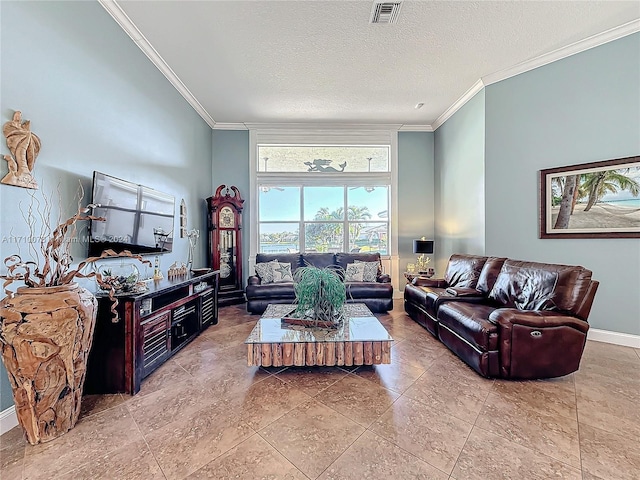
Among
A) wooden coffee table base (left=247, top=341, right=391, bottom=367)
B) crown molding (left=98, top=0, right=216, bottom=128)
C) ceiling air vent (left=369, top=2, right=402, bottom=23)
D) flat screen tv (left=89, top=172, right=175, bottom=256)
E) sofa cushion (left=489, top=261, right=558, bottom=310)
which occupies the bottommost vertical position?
wooden coffee table base (left=247, top=341, right=391, bottom=367)

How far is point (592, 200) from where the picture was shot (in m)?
3.36

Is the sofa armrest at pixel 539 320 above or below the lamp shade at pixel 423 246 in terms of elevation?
below

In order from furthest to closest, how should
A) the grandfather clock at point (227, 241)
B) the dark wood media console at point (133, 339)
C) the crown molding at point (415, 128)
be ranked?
1. the crown molding at point (415, 128)
2. the grandfather clock at point (227, 241)
3. the dark wood media console at point (133, 339)

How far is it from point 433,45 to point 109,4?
3294 millimetres

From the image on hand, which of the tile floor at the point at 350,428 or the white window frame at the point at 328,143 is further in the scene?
the white window frame at the point at 328,143

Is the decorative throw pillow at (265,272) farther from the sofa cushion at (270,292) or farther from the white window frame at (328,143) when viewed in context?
the white window frame at (328,143)

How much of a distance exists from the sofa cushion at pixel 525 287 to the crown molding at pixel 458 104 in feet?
8.69

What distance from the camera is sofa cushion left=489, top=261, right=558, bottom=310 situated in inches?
105

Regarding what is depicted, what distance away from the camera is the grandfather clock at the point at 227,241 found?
16.6ft

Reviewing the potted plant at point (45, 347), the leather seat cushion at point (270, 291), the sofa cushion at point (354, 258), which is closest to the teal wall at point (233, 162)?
the leather seat cushion at point (270, 291)

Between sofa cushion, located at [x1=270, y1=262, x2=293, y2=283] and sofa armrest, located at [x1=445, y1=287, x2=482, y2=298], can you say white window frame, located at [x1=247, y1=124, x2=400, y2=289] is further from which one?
sofa armrest, located at [x1=445, y1=287, x2=482, y2=298]

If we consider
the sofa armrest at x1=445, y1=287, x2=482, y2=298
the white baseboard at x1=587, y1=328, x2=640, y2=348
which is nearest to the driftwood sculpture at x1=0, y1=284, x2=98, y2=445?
the sofa armrest at x1=445, y1=287, x2=482, y2=298

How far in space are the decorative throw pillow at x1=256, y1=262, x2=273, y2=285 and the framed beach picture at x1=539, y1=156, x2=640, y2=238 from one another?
13.1ft

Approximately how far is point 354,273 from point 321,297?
2.24 meters
